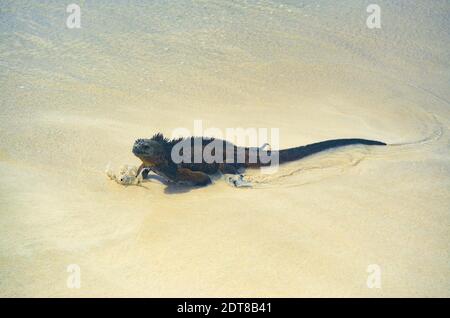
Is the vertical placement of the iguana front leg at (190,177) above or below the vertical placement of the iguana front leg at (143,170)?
below


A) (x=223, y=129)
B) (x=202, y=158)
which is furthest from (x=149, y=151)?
(x=223, y=129)

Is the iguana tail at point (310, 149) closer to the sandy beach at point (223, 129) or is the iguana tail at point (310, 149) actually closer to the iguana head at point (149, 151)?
the sandy beach at point (223, 129)

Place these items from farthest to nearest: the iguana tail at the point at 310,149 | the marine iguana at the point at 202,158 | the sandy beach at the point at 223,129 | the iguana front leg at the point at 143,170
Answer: the iguana tail at the point at 310,149
the iguana front leg at the point at 143,170
the marine iguana at the point at 202,158
the sandy beach at the point at 223,129

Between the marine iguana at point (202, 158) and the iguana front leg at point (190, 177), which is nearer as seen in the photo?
the marine iguana at point (202, 158)

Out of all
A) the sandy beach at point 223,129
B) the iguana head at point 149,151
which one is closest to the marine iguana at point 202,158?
the iguana head at point 149,151

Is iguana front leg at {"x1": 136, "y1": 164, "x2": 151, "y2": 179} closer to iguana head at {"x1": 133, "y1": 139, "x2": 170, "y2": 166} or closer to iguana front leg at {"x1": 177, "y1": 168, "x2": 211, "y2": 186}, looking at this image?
iguana head at {"x1": 133, "y1": 139, "x2": 170, "y2": 166}

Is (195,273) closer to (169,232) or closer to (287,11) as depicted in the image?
(169,232)

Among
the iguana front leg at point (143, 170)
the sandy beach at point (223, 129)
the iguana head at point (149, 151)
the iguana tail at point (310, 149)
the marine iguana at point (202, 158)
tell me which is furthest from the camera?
the iguana tail at point (310, 149)
